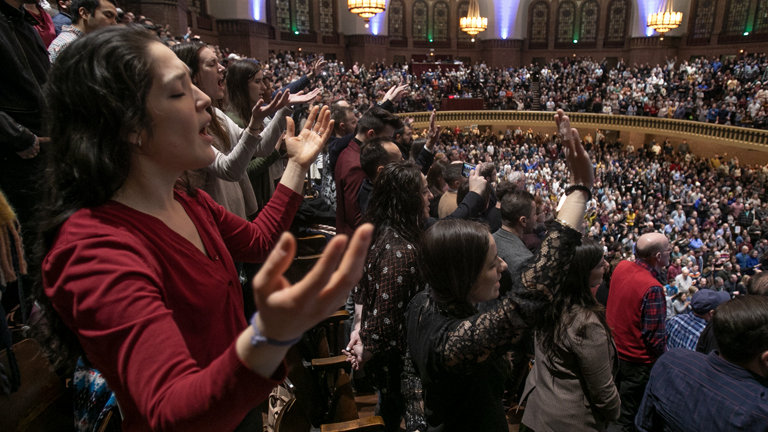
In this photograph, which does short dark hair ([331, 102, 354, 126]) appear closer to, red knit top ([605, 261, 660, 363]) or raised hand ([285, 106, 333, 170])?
red knit top ([605, 261, 660, 363])

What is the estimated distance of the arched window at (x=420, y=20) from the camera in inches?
978

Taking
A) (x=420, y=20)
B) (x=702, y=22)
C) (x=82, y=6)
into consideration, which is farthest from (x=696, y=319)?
(x=420, y=20)

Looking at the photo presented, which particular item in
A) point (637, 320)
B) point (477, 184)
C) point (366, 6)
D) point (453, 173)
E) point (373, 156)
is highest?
point (366, 6)

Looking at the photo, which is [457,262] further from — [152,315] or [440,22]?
[440,22]

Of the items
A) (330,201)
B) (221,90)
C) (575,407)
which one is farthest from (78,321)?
(330,201)

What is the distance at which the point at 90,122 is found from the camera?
889 mm

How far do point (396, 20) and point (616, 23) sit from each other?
446 inches

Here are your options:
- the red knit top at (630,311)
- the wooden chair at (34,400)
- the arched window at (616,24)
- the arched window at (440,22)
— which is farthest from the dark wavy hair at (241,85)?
the arched window at (616,24)

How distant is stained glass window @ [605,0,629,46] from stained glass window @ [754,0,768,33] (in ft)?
17.5

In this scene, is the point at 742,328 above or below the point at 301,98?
below

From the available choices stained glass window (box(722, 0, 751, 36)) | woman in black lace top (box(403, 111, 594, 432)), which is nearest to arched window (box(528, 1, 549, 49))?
stained glass window (box(722, 0, 751, 36))

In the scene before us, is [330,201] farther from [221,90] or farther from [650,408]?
[650,408]

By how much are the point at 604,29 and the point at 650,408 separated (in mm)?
26499

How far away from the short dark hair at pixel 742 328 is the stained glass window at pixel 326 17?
22.5 meters
